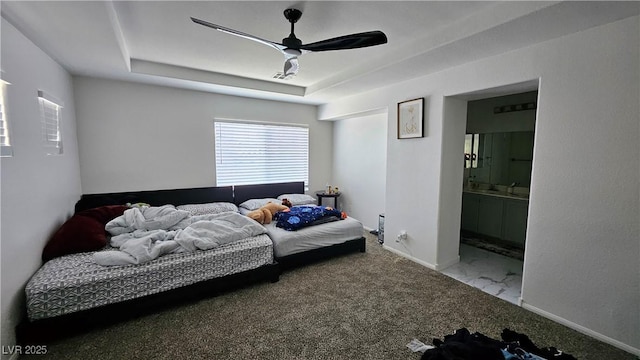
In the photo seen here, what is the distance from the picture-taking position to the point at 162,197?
3.95 m

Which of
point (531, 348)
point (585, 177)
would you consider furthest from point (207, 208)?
point (585, 177)

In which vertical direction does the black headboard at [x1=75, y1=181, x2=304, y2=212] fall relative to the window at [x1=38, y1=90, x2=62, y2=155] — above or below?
below

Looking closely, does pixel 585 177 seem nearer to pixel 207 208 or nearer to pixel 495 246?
pixel 495 246

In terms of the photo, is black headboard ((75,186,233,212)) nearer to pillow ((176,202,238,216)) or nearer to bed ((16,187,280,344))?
pillow ((176,202,238,216))

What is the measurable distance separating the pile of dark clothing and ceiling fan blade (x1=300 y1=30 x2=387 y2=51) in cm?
190

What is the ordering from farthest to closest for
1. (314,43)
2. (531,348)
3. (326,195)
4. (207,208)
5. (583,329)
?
1. (326,195)
2. (207,208)
3. (583,329)
4. (314,43)
5. (531,348)

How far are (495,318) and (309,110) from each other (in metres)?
4.28

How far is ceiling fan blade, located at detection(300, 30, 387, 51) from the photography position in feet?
6.02

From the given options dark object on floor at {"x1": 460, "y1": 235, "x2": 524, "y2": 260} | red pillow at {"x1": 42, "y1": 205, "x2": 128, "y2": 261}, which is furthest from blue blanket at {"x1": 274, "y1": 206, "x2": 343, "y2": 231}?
dark object on floor at {"x1": 460, "y1": 235, "x2": 524, "y2": 260}

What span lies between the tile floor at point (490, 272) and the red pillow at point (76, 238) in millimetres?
3719

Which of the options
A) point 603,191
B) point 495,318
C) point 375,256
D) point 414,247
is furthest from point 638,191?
point 375,256

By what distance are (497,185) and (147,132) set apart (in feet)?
17.9

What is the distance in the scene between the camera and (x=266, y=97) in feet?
14.9

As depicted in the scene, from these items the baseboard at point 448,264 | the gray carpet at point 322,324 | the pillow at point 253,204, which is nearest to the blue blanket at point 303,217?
the pillow at point 253,204
